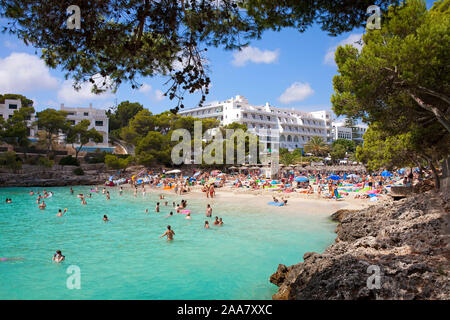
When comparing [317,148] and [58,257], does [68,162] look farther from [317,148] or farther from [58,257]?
[317,148]

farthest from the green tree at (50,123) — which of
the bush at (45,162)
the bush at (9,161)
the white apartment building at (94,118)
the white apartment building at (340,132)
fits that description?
the white apartment building at (340,132)

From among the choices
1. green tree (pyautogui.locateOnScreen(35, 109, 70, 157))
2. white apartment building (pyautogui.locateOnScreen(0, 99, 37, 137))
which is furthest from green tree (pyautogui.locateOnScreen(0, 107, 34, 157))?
white apartment building (pyautogui.locateOnScreen(0, 99, 37, 137))

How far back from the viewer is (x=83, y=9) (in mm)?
4098

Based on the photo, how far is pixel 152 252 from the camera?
12195mm

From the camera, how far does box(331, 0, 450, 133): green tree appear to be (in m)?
6.52

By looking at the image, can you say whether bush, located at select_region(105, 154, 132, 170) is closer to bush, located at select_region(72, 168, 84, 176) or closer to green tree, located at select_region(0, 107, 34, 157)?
bush, located at select_region(72, 168, 84, 176)

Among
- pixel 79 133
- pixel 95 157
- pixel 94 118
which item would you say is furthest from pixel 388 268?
pixel 94 118

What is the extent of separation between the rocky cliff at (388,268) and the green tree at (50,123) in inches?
1964

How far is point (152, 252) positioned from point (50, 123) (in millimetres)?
44894

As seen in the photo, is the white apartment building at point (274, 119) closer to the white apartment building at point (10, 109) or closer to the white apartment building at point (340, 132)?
the white apartment building at point (340, 132)

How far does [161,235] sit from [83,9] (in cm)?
1238

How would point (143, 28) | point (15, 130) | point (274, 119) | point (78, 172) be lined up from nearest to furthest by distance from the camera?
point (143, 28)
point (15, 130)
point (78, 172)
point (274, 119)

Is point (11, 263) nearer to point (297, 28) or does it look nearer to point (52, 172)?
point (297, 28)

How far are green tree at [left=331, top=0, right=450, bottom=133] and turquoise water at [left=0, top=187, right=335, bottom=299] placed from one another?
5935mm
